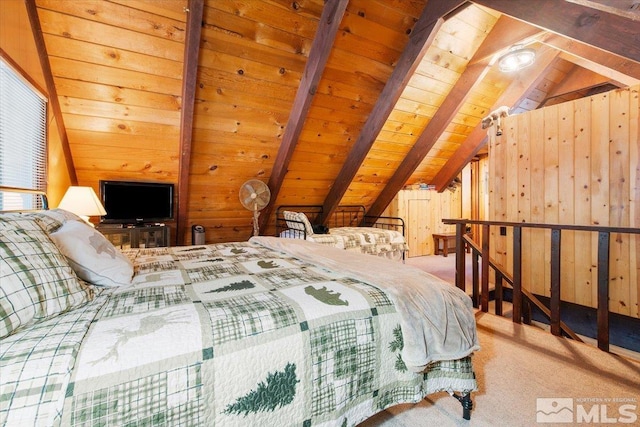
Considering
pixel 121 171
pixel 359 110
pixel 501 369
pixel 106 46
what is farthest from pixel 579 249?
pixel 121 171

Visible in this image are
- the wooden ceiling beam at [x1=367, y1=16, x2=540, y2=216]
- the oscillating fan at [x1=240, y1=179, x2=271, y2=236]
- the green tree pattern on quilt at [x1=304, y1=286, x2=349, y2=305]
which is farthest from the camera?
the oscillating fan at [x1=240, y1=179, x2=271, y2=236]

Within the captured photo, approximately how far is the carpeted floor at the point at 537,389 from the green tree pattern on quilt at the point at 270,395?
0.74m

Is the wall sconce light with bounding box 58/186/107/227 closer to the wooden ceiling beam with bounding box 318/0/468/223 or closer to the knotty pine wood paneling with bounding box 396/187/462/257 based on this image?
the wooden ceiling beam with bounding box 318/0/468/223

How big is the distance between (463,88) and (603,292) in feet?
9.14

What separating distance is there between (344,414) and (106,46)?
3154 millimetres

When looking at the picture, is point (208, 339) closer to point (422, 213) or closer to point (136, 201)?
point (136, 201)

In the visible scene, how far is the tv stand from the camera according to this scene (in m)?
3.16

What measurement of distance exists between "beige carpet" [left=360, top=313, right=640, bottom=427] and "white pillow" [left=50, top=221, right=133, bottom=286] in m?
1.39

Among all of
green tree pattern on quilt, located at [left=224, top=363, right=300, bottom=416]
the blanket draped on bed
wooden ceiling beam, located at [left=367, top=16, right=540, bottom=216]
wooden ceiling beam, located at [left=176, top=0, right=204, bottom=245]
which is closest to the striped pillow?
green tree pattern on quilt, located at [left=224, top=363, right=300, bottom=416]

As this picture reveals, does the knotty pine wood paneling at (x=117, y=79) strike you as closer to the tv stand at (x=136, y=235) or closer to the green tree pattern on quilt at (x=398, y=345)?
the tv stand at (x=136, y=235)

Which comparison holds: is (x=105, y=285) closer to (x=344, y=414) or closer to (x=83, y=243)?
(x=83, y=243)

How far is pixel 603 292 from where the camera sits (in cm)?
215

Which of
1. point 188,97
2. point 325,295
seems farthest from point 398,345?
point 188,97

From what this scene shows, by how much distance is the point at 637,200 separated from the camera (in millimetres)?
2449
